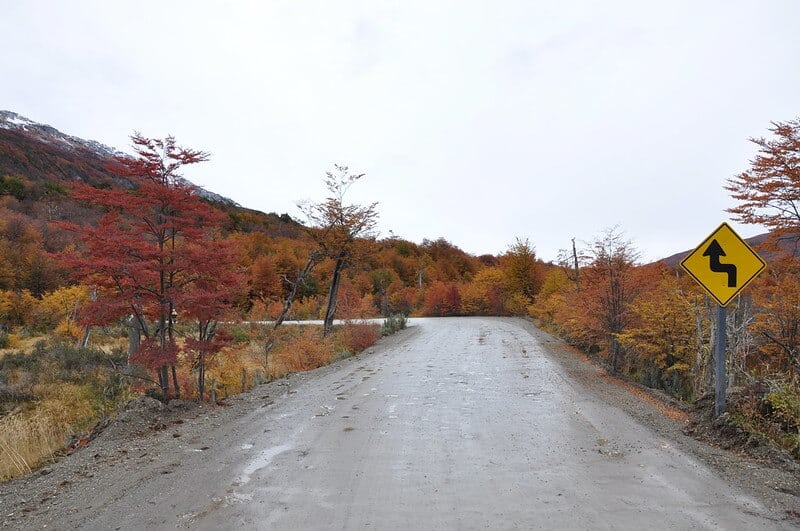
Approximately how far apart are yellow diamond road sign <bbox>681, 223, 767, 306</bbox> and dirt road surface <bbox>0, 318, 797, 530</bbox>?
208 cm

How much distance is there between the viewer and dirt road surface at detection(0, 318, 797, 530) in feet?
13.6

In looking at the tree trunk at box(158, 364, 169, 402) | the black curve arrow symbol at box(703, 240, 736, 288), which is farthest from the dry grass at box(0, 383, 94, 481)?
the black curve arrow symbol at box(703, 240, 736, 288)

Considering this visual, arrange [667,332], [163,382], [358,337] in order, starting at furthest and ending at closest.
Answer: [358,337]
[667,332]
[163,382]

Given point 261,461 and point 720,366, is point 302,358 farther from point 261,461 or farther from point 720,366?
point 720,366

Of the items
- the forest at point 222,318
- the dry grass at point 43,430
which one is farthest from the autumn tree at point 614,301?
the dry grass at point 43,430

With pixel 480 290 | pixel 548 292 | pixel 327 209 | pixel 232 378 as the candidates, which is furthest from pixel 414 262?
pixel 232 378

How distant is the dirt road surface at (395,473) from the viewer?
4.14 metres

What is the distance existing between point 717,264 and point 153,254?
848cm

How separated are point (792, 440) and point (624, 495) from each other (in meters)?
2.85

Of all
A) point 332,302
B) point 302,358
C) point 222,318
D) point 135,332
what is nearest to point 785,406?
point 222,318

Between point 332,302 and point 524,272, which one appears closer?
point 332,302

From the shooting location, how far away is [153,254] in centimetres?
848

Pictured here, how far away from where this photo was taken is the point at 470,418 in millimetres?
7500

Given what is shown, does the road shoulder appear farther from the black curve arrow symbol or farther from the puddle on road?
the puddle on road
